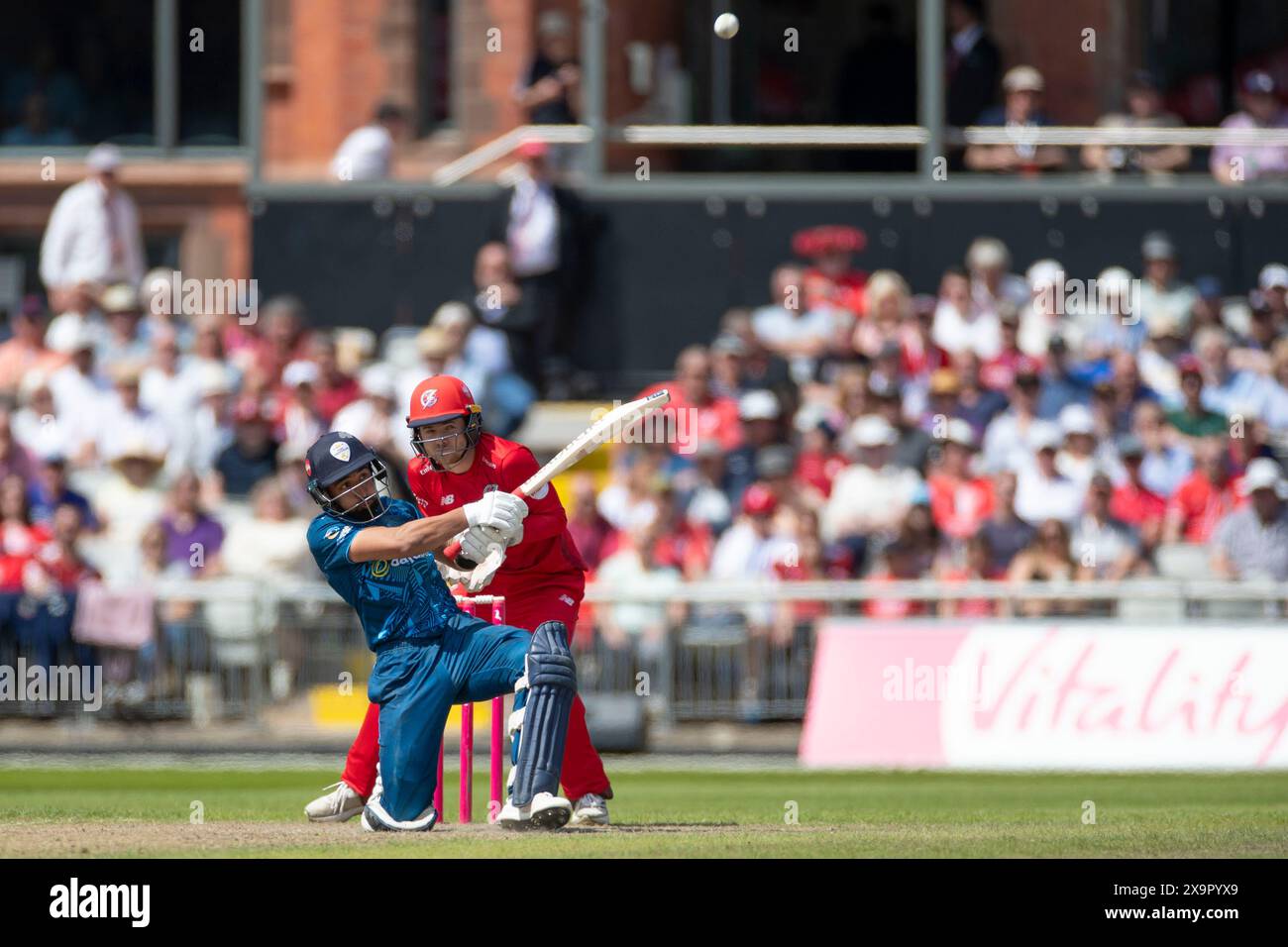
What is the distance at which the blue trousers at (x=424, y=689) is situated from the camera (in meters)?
11.0

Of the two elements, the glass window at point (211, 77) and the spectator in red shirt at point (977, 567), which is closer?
the spectator in red shirt at point (977, 567)

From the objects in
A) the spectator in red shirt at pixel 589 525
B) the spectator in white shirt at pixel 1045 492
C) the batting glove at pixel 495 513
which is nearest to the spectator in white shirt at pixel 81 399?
the spectator in red shirt at pixel 589 525

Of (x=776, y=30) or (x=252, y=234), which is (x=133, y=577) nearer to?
(x=252, y=234)

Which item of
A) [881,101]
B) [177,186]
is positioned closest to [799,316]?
[881,101]

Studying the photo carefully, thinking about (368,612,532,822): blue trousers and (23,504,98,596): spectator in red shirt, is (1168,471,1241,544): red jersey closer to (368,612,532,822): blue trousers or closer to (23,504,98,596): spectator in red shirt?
(23,504,98,596): spectator in red shirt

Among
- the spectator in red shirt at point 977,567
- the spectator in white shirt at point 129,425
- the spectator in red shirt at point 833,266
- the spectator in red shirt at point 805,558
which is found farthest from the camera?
the spectator in red shirt at point 833,266

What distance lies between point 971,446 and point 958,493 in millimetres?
535

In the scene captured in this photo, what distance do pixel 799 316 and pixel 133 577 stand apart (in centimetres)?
627

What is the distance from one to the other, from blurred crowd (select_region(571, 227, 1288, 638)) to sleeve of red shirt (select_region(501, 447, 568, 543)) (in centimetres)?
717

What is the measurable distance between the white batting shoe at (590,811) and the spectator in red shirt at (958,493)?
825 cm

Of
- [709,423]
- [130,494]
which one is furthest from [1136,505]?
[130,494]

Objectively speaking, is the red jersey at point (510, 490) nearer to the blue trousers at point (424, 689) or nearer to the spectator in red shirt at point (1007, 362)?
the blue trousers at point (424, 689)

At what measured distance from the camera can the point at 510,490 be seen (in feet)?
38.0
